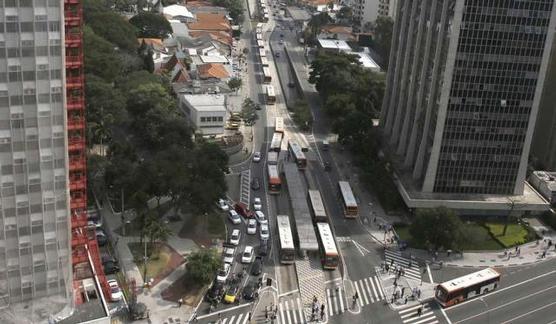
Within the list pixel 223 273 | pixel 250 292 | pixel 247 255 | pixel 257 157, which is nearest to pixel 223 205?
pixel 247 255

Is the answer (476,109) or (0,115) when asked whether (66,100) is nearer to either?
(0,115)

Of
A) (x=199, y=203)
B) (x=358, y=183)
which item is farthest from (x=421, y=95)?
(x=199, y=203)

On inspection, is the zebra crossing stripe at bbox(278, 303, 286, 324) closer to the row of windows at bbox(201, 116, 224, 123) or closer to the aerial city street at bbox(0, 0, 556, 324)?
the aerial city street at bbox(0, 0, 556, 324)

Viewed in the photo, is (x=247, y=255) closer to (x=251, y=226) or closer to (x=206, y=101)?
(x=251, y=226)

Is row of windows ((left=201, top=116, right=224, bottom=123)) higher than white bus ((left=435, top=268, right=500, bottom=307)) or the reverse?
higher

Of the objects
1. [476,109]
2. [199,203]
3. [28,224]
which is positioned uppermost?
[476,109]

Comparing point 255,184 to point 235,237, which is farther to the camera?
point 255,184

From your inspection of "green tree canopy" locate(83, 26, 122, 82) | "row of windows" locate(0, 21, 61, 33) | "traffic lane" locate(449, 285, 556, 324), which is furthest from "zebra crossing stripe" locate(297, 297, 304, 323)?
"green tree canopy" locate(83, 26, 122, 82)
